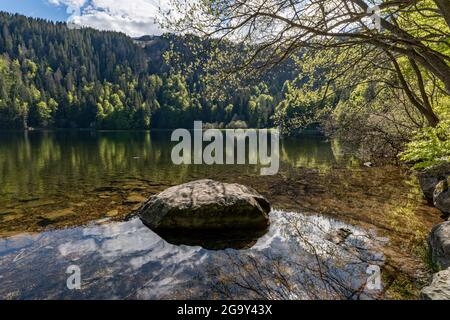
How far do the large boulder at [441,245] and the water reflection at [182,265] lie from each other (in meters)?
1.15

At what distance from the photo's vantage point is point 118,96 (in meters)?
153

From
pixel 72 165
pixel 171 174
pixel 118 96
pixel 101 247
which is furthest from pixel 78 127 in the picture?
pixel 101 247

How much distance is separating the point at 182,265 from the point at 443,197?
922cm

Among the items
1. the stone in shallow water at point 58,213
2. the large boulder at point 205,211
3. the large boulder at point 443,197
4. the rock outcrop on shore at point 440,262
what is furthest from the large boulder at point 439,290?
the stone in shallow water at point 58,213

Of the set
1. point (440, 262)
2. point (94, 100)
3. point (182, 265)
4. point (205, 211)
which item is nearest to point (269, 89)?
point (205, 211)

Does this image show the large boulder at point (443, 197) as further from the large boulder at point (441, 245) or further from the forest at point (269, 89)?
the large boulder at point (441, 245)

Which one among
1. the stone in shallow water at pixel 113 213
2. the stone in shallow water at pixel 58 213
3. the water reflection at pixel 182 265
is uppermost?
the stone in shallow water at pixel 113 213

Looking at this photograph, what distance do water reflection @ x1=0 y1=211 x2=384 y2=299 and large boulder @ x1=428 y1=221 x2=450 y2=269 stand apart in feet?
3.76

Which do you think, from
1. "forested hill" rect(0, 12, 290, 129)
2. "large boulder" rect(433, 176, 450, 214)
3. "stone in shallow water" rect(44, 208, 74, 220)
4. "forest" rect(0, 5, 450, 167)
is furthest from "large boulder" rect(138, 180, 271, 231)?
"forested hill" rect(0, 12, 290, 129)

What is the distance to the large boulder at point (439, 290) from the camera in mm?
4434

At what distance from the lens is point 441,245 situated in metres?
6.68

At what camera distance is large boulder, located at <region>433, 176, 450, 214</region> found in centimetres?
1030

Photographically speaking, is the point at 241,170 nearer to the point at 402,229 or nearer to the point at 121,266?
the point at 402,229
